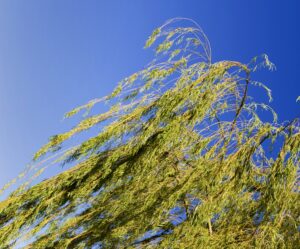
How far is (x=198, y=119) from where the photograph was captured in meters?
4.14

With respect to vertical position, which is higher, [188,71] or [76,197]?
[188,71]

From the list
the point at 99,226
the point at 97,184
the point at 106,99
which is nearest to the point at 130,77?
the point at 106,99

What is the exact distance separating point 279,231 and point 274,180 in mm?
361

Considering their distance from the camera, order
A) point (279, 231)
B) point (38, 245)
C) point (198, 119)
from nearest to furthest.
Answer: point (279, 231), point (198, 119), point (38, 245)

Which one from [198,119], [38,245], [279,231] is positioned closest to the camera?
[279,231]

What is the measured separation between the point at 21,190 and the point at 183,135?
1.41 m

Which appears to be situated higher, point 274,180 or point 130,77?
point 130,77

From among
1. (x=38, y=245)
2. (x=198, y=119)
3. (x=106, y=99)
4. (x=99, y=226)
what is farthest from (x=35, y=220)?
(x=198, y=119)

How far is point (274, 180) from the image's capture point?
3846 mm

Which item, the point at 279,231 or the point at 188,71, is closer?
the point at 279,231

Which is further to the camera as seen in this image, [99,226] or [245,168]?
[99,226]

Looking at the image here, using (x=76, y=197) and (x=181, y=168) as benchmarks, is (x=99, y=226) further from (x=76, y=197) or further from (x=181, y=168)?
(x=181, y=168)

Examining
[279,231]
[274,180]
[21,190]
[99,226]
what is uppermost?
[21,190]

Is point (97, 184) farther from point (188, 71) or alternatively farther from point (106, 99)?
point (188, 71)
